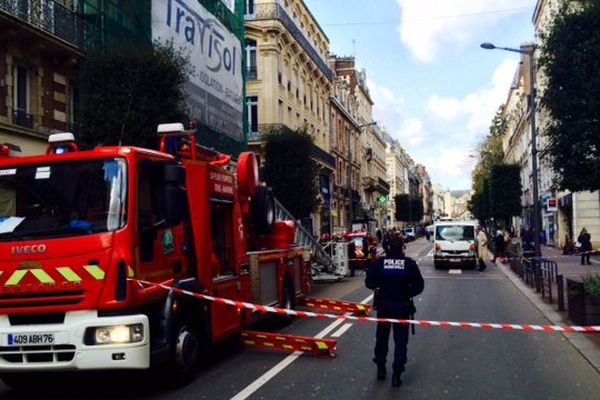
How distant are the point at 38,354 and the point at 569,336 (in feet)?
26.4

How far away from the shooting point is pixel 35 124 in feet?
60.4

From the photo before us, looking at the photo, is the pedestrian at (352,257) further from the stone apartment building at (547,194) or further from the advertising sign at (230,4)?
the advertising sign at (230,4)

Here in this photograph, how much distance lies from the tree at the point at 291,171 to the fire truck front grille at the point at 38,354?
2392 centimetres

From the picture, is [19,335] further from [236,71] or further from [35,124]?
[236,71]

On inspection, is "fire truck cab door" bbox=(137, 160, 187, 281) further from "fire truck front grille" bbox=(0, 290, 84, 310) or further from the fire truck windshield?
"fire truck front grille" bbox=(0, 290, 84, 310)

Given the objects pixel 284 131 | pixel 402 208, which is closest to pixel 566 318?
pixel 284 131

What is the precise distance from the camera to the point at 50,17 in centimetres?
1866

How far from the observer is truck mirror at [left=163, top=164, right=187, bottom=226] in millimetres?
6957

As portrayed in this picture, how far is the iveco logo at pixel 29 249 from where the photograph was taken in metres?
Result: 6.70

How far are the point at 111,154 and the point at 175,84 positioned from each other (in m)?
9.66

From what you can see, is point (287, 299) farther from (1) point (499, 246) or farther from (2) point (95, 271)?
(1) point (499, 246)

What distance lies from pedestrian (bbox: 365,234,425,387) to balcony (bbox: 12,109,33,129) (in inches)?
521

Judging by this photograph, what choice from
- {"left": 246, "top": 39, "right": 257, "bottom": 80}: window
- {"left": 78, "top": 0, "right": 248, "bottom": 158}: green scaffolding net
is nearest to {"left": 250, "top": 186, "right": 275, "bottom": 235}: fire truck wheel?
{"left": 78, "top": 0, "right": 248, "bottom": 158}: green scaffolding net

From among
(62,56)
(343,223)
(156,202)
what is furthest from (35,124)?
(343,223)
